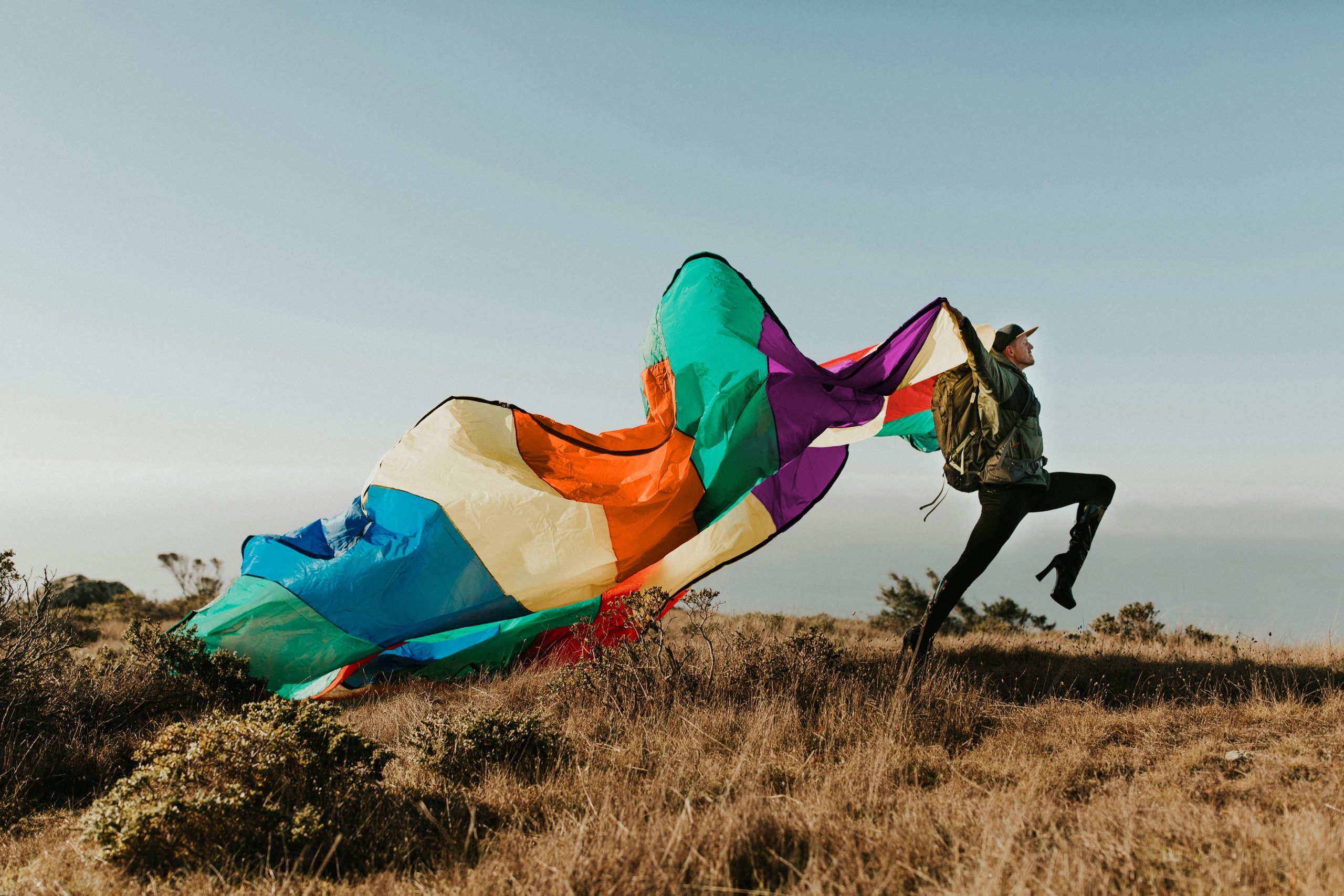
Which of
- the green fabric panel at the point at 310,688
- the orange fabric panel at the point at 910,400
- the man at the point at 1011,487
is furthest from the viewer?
the orange fabric panel at the point at 910,400

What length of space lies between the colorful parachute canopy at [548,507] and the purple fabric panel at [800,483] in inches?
4.5

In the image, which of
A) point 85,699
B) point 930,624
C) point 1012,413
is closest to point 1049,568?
point 930,624

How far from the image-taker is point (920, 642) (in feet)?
18.6

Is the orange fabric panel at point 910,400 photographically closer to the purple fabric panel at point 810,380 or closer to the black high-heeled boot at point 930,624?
the purple fabric panel at point 810,380

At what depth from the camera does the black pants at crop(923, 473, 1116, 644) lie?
5.46 m

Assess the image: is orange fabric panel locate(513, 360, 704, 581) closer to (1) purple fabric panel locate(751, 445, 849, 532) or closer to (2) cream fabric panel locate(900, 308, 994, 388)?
(1) purple fabric panel locate(751, 445, 849, 532)

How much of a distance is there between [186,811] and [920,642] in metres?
4.70

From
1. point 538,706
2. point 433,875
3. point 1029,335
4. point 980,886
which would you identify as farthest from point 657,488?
point 980,886

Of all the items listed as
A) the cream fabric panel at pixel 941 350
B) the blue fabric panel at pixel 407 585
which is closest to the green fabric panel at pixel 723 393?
the cream fabric panel at pixel 941 350

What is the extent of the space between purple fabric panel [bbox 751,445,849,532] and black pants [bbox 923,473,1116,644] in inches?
58.7

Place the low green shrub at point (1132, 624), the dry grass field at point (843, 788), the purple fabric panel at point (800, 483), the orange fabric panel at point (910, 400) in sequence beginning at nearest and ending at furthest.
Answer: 1. the dry grass field at point (843, 788)
2. the purple fabric panel at point (800, 483)
3. the orange fabric panel at point (910, 400)
4. the low green shrub at point (1132, 624)

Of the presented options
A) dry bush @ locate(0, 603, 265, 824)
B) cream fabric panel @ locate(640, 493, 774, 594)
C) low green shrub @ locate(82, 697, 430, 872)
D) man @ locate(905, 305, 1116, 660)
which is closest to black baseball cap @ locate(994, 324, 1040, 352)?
man @ locate(905, 305, 1116, 660)

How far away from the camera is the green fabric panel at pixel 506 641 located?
6.54 metres

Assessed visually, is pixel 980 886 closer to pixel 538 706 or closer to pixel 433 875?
pixel 433 875
